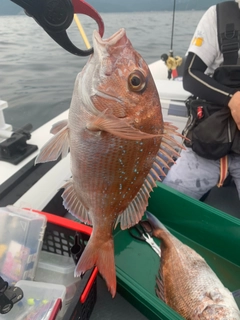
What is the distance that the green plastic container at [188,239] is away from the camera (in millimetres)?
1674

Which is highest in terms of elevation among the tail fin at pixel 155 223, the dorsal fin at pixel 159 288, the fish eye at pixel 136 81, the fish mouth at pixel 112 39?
the fish mouth at pixel 112 39

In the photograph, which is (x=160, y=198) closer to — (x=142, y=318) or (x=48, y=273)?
(x=142, y=318)

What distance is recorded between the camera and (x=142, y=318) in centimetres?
139

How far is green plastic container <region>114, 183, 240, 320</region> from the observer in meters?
1.67

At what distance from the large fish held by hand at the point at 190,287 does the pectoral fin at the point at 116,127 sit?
923 millimetres

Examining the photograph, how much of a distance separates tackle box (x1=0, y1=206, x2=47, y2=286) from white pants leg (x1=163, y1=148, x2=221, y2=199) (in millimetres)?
1091

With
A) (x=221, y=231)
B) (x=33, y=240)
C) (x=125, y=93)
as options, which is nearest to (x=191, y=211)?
(x=221, y=231)

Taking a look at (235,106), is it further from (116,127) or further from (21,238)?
(21,238)

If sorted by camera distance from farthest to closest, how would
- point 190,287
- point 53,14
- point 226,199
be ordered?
point 226,199, point 190,287, point 53,14

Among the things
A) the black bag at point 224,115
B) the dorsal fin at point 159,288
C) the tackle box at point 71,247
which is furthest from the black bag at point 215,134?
the tackle box at point 71,247

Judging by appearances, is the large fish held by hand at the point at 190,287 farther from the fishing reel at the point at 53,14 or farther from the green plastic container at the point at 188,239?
the fishing reel at the point at 53,14

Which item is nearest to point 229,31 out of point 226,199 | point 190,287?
point 226,199

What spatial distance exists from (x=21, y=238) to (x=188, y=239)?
1104mm

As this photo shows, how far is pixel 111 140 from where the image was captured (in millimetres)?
916
